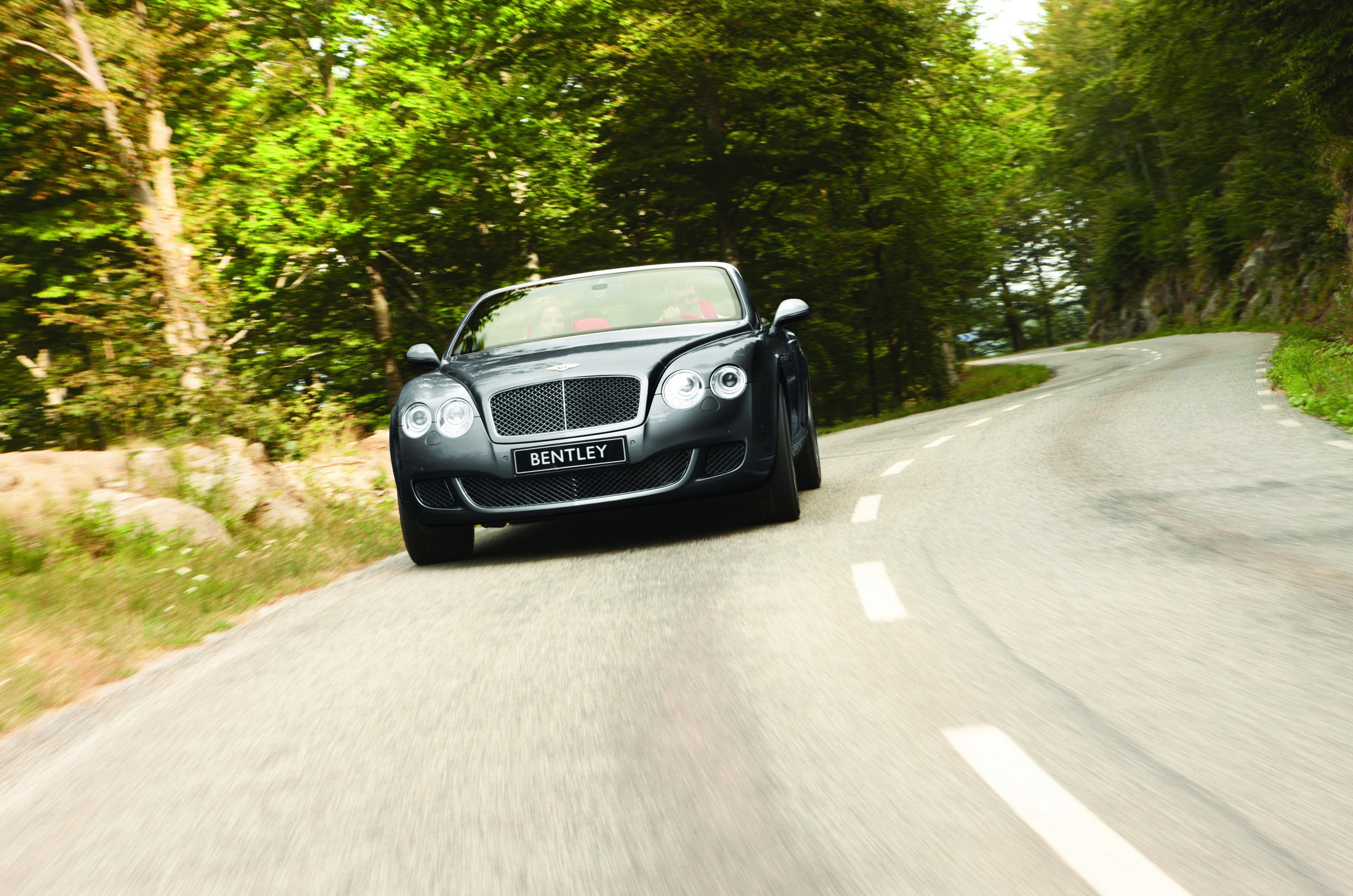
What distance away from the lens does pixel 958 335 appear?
112 ft

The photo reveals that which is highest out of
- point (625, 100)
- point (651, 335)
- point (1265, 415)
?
point (625, 100)

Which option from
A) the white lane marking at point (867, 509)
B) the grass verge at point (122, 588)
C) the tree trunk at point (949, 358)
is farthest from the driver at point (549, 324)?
the tree trunk at point (949, 358)

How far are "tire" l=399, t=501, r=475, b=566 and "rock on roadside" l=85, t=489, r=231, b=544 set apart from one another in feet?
6.13

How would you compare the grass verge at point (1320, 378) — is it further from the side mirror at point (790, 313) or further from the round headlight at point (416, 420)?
the round headlight at point (416, 420)

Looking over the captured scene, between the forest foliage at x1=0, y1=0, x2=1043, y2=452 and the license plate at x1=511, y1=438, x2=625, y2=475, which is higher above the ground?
the forest foliage at x1=0, y1=0, x2=1043, y2=452

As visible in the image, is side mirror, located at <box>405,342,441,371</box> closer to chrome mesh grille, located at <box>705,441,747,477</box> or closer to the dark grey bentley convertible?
the dark grey bentley convertible

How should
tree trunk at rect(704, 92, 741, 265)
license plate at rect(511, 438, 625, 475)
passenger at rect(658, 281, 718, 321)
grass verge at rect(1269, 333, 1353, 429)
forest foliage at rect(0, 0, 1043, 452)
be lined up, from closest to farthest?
license plate at rect(511, 438, 625, 475), passenger at rect(658, 281, 718, 321), grass verge at rect(1269, 333, 1353, 429), forest foliage at rect(0, 0, 1043, 452), tree trunk at rect(704, 92, 741, 265)

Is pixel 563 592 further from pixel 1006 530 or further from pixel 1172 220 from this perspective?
pixel 1172 220

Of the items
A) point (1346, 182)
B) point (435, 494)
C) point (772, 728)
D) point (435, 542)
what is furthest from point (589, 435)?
point (1346, 182)

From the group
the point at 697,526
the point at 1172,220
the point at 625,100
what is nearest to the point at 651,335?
the point at 697,526

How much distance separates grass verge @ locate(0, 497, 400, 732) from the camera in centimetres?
514

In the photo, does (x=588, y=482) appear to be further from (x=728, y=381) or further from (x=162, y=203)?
(x=162, y=203)

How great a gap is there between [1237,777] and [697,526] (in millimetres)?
5063

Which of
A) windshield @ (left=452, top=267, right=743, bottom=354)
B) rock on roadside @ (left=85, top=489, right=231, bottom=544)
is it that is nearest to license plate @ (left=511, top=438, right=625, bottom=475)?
windshield @ (left=452, top=267, right=743, bottom=354)
